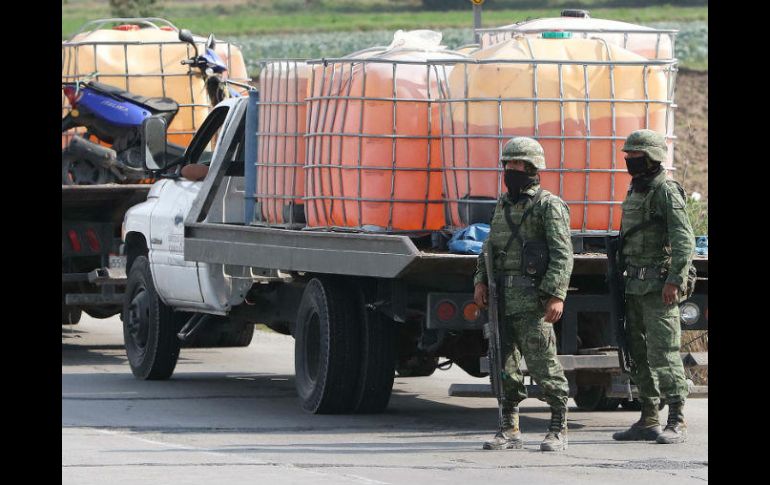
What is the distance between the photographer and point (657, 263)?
952 cm

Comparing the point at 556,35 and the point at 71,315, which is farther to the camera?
the point at 71,315

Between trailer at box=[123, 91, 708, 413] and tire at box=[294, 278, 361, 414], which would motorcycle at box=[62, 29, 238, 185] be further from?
tire at box=[294, 278, 361, 414]

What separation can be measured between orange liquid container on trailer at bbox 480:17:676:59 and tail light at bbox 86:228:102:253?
16.9ft

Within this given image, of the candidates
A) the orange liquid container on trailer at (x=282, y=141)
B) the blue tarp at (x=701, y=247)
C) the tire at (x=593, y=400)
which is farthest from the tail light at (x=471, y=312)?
the tire at (x=593, y=400)

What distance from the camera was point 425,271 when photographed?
9.66 meters

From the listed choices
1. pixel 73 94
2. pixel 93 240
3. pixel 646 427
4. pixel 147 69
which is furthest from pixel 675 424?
pixel 147 69

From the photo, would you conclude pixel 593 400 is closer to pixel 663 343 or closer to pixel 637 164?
pixel 663 343

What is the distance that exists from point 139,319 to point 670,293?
559 cm

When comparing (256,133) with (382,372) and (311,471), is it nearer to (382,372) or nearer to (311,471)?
(382,372)

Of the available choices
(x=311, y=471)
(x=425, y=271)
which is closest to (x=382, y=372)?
(x=425, y=271)

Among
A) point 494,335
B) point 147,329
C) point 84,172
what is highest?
point 84,172

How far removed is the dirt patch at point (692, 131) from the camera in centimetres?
3055

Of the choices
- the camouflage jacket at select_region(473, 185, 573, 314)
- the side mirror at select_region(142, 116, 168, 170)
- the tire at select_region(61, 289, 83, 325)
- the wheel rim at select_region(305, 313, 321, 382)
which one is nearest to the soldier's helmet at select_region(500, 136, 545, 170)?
the camouflage jacket at select_region(473, 185, 573, 314)

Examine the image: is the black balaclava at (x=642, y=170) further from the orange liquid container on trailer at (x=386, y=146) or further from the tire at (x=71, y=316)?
the tire at (x=71, y=316)
